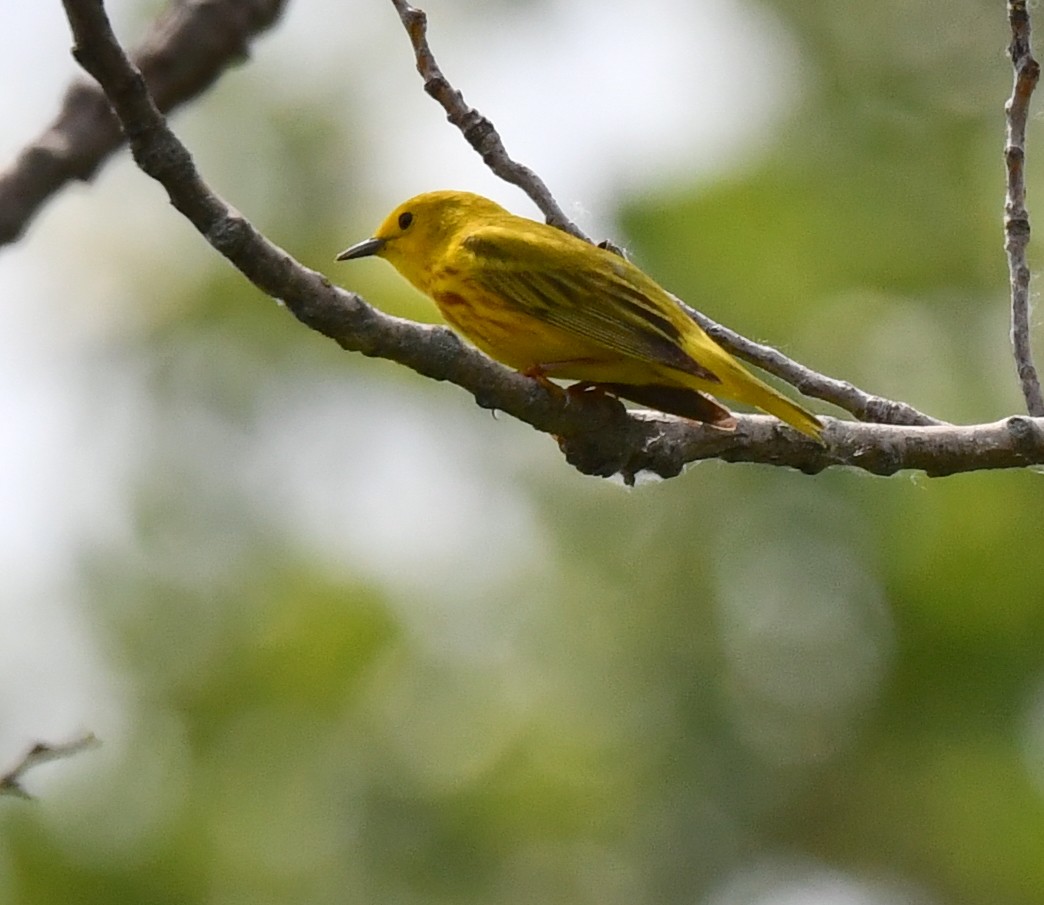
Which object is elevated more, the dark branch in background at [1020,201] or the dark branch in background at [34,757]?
the dark branch in background at [1020,201]

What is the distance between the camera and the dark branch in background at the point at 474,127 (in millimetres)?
3972

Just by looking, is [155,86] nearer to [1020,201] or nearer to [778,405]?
[778,405]

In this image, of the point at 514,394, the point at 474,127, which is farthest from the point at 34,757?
the point at 474,127

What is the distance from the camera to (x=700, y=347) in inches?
156

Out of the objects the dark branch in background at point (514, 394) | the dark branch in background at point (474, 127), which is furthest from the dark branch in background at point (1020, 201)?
the dark branch in background at point (474, 127)

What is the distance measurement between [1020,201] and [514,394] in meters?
1.60

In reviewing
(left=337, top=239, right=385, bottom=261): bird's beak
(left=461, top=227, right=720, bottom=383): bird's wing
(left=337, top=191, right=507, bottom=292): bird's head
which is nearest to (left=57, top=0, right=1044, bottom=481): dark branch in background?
(left=461, top=227, right=720, bottom=383): bird's wing

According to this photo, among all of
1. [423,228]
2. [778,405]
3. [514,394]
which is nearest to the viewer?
[514,394]

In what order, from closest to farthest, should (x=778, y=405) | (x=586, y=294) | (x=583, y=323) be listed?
1. (x=778, y=405)
2. (x=583, y=323)
3. (x=586, y=294)

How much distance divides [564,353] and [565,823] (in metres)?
5.03

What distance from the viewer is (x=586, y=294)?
4.18 meters

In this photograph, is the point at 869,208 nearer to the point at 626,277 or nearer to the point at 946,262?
the point at 946,262

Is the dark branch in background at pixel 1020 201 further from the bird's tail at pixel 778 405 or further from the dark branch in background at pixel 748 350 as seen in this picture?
the bird's tail at pixel 778 405

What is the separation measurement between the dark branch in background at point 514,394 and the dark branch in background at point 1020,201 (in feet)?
0.80
